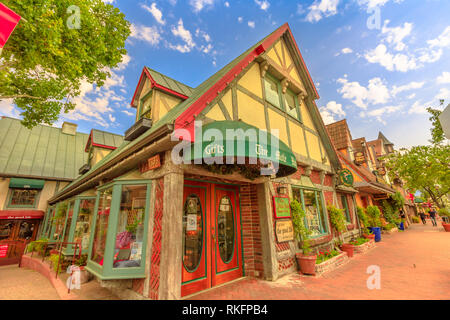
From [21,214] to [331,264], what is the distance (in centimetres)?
1878

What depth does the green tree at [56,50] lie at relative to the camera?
5.06 metres

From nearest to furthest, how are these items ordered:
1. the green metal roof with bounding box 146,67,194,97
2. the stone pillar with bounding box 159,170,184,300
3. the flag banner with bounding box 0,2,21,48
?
1. the flag banner with bounding box 0,2,21,48
2. the stone pillar with bounding box 159,170,184,300
3. the green metal roof with bounding box 146,67,194,97

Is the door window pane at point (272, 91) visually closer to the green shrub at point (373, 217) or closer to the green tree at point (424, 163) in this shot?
the green shrub at point (373, 217)

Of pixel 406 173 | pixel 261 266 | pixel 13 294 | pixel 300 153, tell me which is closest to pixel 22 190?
pixel 13 294

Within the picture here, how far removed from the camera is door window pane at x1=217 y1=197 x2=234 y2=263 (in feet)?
17.2

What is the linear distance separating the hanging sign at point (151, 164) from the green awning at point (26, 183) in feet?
47.4

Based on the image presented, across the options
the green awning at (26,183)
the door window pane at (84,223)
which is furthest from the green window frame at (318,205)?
the green awning at (26,183)

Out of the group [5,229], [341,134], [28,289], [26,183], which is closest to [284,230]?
[28,289]

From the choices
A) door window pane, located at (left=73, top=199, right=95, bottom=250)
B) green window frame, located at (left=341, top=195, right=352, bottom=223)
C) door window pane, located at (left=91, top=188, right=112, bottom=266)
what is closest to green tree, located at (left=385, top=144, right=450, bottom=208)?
green window frame, located at (left=341, top=195, right=352, bottom=223)

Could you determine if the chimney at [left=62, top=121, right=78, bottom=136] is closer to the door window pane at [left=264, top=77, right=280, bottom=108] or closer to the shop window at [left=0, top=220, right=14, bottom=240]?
the shop window at [left=0, top=220, right=14, bottom=240]

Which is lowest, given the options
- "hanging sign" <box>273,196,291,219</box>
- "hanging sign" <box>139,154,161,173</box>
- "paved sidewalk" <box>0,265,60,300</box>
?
"paved sidewalk" <box>0,265,60,300</box>

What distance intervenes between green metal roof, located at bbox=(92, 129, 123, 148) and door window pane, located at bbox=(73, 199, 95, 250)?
5.34 metres

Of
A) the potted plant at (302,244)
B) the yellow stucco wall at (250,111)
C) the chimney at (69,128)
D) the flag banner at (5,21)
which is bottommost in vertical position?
the potted plant at (302,244)
